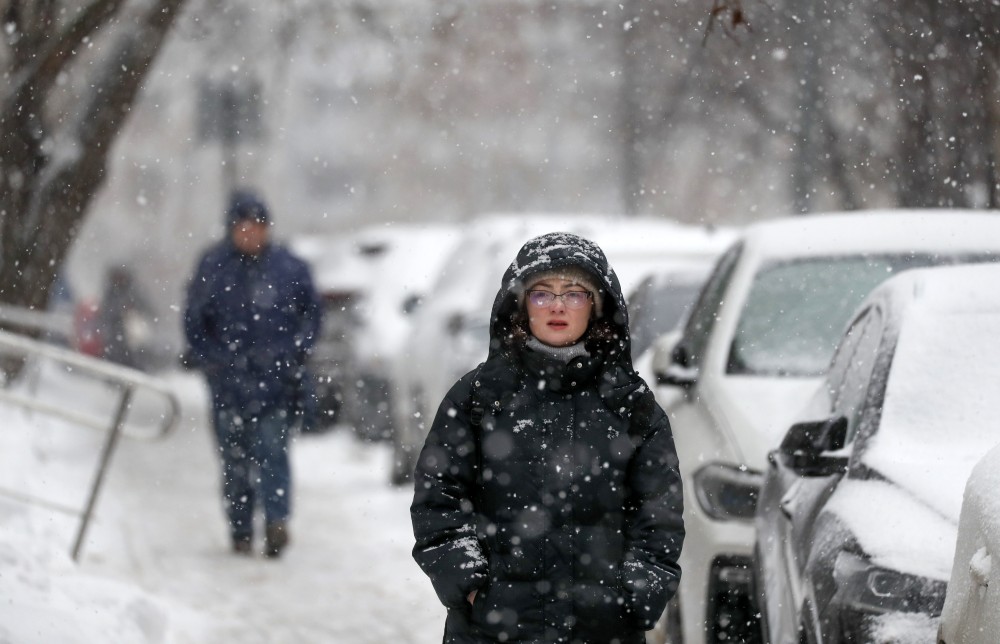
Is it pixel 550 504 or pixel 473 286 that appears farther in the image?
pixel 473 286

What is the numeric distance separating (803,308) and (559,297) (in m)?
3.26

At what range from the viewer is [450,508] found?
12.2ft

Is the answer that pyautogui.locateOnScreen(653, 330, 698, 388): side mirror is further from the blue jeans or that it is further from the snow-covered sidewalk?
the blue jeans

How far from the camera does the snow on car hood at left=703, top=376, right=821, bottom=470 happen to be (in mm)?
5910

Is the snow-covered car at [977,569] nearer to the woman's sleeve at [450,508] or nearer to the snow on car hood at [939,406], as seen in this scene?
the snow on car hood at [939,406]

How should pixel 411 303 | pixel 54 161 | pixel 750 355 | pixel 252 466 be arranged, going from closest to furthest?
pixel 750 355, pixel 252 466, pixel 54 161, pixel 411 303

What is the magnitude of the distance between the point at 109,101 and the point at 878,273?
6299 mm

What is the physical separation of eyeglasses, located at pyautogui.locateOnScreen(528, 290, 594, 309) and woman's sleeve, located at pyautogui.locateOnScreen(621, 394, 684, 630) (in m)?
0.27

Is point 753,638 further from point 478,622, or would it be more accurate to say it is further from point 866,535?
point 478,622

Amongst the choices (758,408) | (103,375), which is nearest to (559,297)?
(758,408)

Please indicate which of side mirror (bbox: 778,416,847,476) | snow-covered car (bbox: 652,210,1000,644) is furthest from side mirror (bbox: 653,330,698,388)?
side mirror (bbox: 778,416,847,476)

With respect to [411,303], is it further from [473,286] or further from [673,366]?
[673,366]

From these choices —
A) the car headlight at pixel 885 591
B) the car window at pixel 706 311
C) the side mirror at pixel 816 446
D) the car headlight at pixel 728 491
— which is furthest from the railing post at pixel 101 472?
the car headlight at pixel 885 591

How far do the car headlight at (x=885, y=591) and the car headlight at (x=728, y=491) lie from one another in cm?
199
